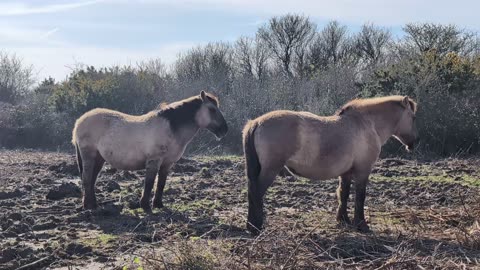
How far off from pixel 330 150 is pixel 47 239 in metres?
3.87

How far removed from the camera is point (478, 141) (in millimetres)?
17328

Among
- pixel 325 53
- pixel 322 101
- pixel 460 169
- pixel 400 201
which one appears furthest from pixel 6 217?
pixel 325 53

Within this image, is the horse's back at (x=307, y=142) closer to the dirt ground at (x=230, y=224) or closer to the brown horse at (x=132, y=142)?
the dirt ground at (x=230, y=224)

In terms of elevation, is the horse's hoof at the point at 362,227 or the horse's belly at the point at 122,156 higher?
the horse's belly at the point at 122,156

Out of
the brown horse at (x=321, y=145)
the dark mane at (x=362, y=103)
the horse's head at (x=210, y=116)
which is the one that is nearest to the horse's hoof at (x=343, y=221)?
the brown horse at (x=321, y=145)

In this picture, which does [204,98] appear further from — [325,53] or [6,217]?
[325,53]

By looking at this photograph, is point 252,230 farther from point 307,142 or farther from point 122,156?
point 122,156

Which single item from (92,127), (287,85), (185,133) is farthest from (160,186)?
(287,85)

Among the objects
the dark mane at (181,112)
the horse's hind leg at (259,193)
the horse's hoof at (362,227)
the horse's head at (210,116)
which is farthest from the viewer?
the horse's head at (210,116)

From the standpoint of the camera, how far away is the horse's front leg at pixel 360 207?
7410 millimetres

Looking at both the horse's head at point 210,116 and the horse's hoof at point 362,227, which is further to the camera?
the horse's head at point 210,116

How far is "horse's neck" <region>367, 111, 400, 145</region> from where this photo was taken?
26.8 ft

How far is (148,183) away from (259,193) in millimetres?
2629

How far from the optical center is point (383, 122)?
827cm
